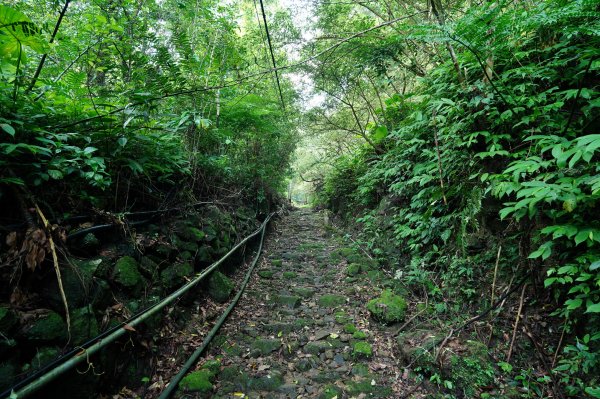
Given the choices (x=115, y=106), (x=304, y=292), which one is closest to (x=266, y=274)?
(x=304, y=292)

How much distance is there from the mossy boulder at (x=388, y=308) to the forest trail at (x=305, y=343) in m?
0.16

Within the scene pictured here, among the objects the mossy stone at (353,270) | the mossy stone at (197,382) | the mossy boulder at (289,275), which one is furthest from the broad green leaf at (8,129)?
the mossy stone at (353,270)

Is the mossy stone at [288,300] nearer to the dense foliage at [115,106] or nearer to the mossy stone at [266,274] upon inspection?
the mossy stone at [266,274]

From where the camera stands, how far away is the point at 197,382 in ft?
8.74

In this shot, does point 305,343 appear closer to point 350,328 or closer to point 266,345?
point 266,345

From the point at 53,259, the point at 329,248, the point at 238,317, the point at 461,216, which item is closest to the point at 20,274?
the point at 53,259

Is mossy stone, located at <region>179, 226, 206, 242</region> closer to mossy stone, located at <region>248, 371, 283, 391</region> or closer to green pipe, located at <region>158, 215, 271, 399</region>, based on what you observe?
green pipe, located at <region>158, 215, 271, 399</region>

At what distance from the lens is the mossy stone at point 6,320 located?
5.64 ft

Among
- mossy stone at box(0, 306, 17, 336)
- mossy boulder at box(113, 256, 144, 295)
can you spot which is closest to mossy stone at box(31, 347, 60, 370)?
mossy stone at box(0, 306, 17, 336)

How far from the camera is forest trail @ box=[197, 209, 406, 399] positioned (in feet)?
9.23

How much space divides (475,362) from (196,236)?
12.7ft

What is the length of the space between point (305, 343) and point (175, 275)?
6.31 feet

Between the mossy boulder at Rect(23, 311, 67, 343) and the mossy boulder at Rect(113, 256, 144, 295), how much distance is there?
0.68m

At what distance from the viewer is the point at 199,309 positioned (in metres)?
3.79
